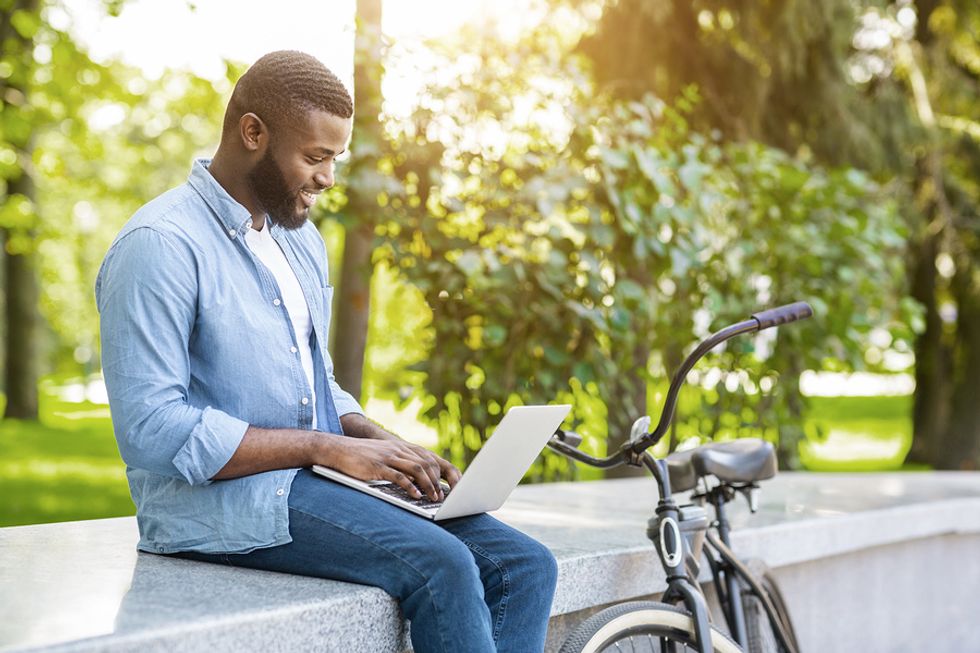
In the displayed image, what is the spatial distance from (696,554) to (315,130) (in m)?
1.51

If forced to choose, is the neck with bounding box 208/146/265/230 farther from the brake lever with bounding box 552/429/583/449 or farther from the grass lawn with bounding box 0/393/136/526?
the grass lawn with bounding box 0/393/136/526

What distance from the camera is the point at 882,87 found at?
10.7 meters

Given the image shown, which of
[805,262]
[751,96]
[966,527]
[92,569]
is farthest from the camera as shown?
[751,96]

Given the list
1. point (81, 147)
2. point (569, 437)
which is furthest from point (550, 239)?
point (81, 147)

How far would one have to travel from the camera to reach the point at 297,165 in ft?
8.38

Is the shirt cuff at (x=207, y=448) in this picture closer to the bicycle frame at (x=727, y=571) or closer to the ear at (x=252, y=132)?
the ear at (x=252, y=132)

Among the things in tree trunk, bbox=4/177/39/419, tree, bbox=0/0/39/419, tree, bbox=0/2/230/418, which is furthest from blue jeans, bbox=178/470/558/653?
tree trunk, bbox=4/177/39/419

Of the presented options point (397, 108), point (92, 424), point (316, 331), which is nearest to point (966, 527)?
point (397, 108)

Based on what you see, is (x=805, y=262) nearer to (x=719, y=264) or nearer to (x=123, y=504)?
(x=719, y=264)

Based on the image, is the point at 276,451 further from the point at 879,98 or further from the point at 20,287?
the point at 20,287

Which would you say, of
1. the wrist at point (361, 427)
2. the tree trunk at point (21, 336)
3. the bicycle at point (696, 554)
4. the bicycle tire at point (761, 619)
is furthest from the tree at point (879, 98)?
the tree trunk at point (21, 336)

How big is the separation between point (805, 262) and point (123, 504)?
4.97 metres

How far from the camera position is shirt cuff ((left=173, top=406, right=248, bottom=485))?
2359 mm

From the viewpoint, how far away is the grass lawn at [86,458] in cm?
771
